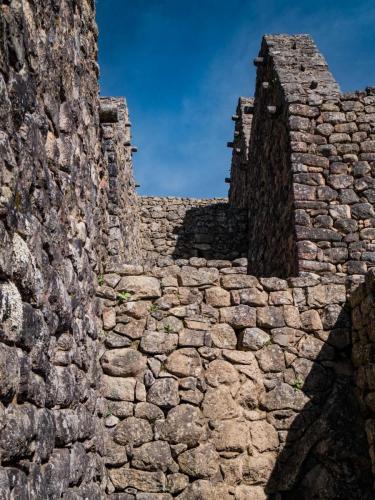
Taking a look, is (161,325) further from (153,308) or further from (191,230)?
(191,230)

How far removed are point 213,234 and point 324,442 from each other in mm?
7623

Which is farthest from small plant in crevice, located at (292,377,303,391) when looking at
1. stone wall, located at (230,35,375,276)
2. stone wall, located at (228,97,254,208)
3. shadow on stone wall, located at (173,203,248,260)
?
stone wall, located at (228,97,254,208)

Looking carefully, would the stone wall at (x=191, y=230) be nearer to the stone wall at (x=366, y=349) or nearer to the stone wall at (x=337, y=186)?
the stone wall at (x=337, y=186)

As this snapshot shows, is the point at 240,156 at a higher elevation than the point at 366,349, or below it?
higher

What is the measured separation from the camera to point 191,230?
12.1 meters

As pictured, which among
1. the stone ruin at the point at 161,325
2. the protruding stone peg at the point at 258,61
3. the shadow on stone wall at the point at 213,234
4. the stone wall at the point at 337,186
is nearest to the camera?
the stone ruin at the point at 161,325

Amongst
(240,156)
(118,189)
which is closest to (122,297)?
(118,189)

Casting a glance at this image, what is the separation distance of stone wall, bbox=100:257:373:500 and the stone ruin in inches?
0.5

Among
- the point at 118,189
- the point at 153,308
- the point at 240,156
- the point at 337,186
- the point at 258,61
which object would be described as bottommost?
the point at 153,308

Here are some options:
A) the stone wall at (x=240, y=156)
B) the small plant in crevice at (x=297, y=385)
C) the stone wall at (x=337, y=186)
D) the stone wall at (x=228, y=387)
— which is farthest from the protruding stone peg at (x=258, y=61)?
the small plant in crevice at (x=297, y=385)

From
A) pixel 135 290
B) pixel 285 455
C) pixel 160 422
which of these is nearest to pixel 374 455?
pixel 285 455

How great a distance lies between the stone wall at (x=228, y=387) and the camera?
441 centimetres

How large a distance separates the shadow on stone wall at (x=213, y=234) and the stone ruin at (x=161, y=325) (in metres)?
3.95

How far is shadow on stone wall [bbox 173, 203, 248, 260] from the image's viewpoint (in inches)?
448
